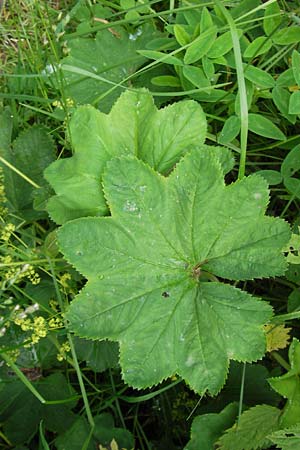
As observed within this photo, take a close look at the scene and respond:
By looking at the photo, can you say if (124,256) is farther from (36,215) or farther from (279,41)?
(279,41)

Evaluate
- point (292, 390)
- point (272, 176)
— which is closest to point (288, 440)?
point (292, 390)

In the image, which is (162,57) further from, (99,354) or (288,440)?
(288,440)

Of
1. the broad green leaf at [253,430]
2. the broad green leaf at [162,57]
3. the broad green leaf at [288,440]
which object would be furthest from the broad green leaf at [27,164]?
the broad green leaf at [288,440]

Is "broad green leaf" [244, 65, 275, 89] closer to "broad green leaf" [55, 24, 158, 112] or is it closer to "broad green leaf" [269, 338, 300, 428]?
"broad green leaf" [55, 24, 158, 112]

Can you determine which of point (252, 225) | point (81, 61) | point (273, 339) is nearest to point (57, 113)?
point (81, 61)

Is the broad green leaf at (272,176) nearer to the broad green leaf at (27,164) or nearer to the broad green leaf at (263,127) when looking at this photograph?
the broad green leaf at (263,127)

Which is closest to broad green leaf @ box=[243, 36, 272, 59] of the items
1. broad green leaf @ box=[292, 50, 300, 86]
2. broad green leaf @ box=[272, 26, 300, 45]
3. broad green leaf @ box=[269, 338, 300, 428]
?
broad green leaf @ box=[272, 26, 300, 45]

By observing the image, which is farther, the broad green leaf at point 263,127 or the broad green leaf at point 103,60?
the broad green leaf at point 103,60
